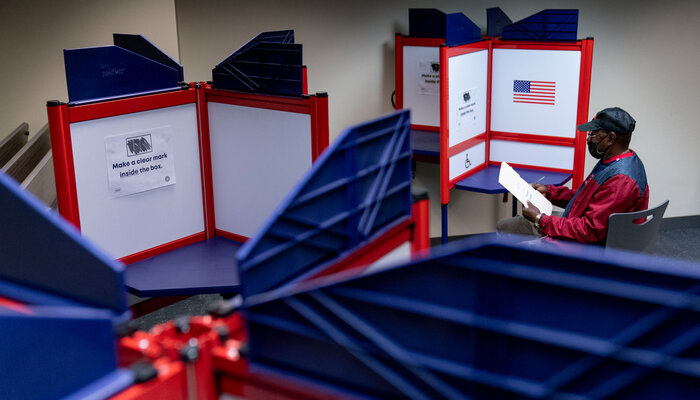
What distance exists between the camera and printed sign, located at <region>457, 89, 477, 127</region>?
378 centimetres

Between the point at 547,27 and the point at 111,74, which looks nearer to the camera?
the point at 111,74

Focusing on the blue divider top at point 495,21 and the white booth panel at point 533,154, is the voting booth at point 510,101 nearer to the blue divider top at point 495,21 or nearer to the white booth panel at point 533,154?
the white booth panel at point 533,154

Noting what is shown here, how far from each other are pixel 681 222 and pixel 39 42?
14.7 feet

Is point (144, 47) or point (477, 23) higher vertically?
point (477, 23)

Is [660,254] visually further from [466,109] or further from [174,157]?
[174,157]

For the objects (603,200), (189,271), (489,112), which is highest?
(489,112)

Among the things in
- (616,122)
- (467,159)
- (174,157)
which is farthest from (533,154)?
(174,157)

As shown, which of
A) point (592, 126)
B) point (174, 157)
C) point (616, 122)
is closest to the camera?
point (174, 157)

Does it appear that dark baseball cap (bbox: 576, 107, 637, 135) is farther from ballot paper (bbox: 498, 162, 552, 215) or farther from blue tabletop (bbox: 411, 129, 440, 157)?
blue tabletop (bbox: 411, 129, 440, 157)

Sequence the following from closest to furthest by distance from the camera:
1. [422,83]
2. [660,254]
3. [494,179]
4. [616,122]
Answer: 1. [616,122]
2. [494,179]
3. [422,83]
4. [660,254]

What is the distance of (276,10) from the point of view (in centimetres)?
435

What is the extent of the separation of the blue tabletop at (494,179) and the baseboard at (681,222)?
1.56 meters

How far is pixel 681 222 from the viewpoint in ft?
16.8

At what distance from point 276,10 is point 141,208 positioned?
2218mm
